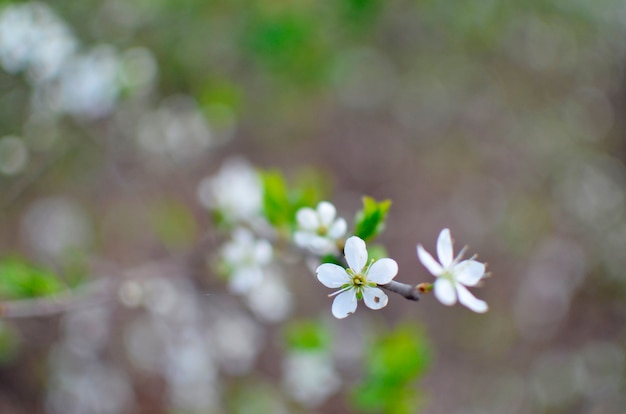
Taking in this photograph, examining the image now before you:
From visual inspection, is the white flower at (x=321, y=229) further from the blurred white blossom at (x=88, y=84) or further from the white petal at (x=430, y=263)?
the blurred white blossom at (x=88, y=84)

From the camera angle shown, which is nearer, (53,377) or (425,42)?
(53,377)

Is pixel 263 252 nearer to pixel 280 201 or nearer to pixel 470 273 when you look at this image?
pixel 280 201

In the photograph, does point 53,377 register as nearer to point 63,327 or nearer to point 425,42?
point 63,327

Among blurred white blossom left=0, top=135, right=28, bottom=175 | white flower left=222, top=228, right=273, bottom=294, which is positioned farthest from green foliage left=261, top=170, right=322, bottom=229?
blurred white blossom left=0, top=135, right=28, bottom=175

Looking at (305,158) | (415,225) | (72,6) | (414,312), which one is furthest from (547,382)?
(72,6)

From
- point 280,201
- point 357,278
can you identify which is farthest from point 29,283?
point 357,278

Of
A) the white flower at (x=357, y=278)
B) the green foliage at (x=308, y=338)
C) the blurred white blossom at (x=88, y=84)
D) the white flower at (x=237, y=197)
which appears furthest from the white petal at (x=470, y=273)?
the blurred white blossom at (x=88, y=84)

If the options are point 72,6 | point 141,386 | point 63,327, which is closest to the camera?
point 72,6

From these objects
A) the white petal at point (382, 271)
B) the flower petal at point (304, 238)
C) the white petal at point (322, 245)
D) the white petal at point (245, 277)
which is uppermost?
the white petal at point (382, 271)
